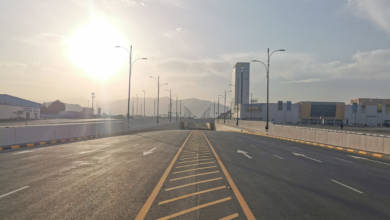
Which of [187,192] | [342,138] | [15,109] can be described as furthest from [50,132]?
[15,109]

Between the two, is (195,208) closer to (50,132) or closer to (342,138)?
(50,132)

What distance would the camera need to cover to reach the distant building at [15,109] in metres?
71.8

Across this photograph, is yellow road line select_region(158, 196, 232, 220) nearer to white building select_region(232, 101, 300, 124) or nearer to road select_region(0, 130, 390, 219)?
road select_region(0, 130, 390, 219)

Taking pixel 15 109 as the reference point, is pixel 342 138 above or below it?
below

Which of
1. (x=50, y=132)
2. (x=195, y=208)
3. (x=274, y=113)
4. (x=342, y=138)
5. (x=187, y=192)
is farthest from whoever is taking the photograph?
(x=274, y=113)

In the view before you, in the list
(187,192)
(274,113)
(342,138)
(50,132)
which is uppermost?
(274,113)

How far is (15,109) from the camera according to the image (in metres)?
76.6

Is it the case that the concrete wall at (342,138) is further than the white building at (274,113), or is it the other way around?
the white building at (274,113)

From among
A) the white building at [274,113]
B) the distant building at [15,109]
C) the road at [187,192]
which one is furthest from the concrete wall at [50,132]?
the white building at [274,113]

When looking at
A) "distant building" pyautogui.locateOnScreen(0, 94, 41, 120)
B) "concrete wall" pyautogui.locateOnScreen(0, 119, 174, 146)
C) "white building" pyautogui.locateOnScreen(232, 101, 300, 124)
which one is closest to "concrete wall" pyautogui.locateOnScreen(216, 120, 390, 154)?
"concrete wall" pyautogui.locateOnScreen(0, 119, 174, 146)

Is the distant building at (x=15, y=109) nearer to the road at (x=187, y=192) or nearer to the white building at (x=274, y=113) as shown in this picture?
the road at (x=187, y=192)

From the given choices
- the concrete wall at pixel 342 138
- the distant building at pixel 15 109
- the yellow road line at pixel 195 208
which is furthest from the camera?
the distant building at pixel 15 109

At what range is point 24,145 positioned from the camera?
16828mm

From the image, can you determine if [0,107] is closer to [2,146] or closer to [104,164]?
[2,146]
